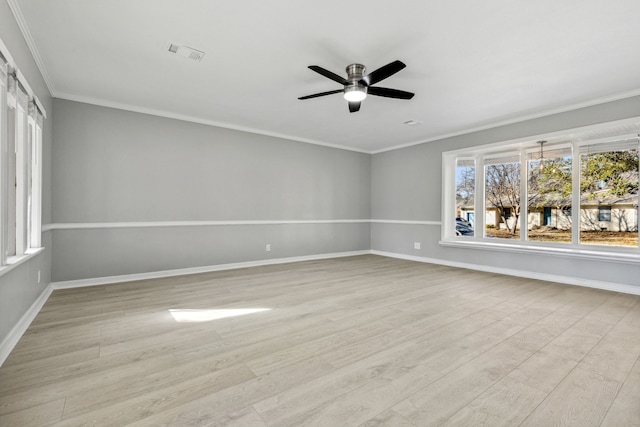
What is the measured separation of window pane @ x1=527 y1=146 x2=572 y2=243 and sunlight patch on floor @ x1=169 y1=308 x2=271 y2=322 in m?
4.40

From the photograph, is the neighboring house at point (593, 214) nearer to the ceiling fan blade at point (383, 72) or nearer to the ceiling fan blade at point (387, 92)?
the ceiling fan blade at point (387, 92)

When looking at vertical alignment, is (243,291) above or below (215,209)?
below

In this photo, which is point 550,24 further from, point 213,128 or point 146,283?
point 146,283

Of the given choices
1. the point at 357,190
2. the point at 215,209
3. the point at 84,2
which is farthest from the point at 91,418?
the point at 357,190

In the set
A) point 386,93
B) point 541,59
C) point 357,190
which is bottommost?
point 357,190

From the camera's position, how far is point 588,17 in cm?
225

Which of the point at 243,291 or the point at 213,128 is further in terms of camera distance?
the point at 213,128

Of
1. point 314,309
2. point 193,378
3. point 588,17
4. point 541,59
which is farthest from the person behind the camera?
point 314,309

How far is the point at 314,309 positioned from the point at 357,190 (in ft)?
14.1

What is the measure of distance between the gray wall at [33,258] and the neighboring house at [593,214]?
622cm

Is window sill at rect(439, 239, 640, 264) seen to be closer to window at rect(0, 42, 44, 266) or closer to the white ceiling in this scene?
the white ceiling

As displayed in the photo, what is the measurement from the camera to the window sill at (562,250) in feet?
12.3

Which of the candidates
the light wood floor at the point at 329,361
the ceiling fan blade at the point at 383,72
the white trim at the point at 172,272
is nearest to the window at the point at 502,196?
the light wood floor at the point at 329,361

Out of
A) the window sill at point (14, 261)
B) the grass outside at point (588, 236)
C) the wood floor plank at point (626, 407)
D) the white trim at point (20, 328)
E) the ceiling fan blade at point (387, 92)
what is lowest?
the wood floor plank at point (626, 407)
